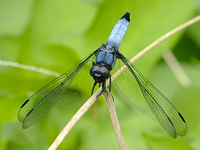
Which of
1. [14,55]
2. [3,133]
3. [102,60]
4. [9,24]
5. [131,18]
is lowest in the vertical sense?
[102,60]

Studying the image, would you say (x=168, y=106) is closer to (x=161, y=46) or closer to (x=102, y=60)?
(x=102, y=60)

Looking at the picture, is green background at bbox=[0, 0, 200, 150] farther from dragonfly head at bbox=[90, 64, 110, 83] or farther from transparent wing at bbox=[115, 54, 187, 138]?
dragonfly head at bbox=[90, 64, 110, 83]

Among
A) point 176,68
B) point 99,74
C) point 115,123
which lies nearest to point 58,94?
point 99,74

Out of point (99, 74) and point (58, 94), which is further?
point (58, 94)

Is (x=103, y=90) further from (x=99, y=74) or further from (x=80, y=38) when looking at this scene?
(x=80, y=38)

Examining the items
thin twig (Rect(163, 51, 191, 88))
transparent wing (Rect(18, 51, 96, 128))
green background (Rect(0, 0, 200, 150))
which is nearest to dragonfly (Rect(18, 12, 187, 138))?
transparent wing (Rect(18, 51, 96, 128))

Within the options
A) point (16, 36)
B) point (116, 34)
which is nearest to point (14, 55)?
point (16, 36)

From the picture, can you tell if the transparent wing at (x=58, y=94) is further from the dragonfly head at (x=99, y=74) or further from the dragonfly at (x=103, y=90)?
the dragonfly head at (x=99, y=74)

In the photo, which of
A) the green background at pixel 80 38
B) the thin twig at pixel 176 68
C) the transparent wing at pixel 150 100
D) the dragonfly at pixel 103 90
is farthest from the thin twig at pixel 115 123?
the thin twig at pixel 176 68
